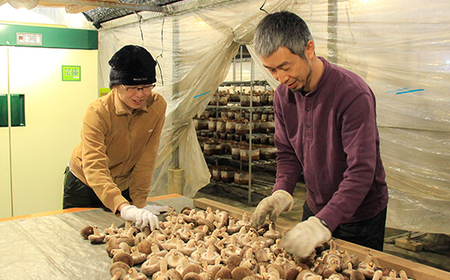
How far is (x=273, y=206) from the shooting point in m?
1.79

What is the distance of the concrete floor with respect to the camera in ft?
12.6

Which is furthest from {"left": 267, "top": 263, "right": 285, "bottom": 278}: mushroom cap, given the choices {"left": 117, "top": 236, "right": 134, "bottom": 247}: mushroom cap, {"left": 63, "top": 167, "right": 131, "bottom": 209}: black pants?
{"left": 63, "top": 167, "right": 131, "bottom": 209}: black pants

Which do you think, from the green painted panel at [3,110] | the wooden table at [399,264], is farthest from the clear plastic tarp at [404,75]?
the green painted panel at [3,110]

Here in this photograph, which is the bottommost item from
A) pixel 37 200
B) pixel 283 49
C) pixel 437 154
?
pixel 37 200

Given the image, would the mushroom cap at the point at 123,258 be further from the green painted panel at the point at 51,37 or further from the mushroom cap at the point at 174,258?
the green painted panel at the point at 51,37

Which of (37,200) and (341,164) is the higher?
(341,164)

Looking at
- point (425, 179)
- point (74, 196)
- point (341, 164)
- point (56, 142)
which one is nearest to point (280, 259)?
point (341, 164)

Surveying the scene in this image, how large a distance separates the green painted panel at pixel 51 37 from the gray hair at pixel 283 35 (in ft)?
11.8

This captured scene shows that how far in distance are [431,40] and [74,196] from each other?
277cm

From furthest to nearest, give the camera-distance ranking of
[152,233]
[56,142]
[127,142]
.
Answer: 1. [56,142]
2. [127,142]
3. [152,233]

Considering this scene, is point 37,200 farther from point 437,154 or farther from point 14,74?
point 437,154

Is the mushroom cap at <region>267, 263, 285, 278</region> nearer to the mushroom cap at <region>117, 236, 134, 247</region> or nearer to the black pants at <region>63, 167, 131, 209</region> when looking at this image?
the mushroom cap at <region>117, 236, 134, 247</region>

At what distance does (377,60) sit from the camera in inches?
127

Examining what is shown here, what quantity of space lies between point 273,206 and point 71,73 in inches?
140
